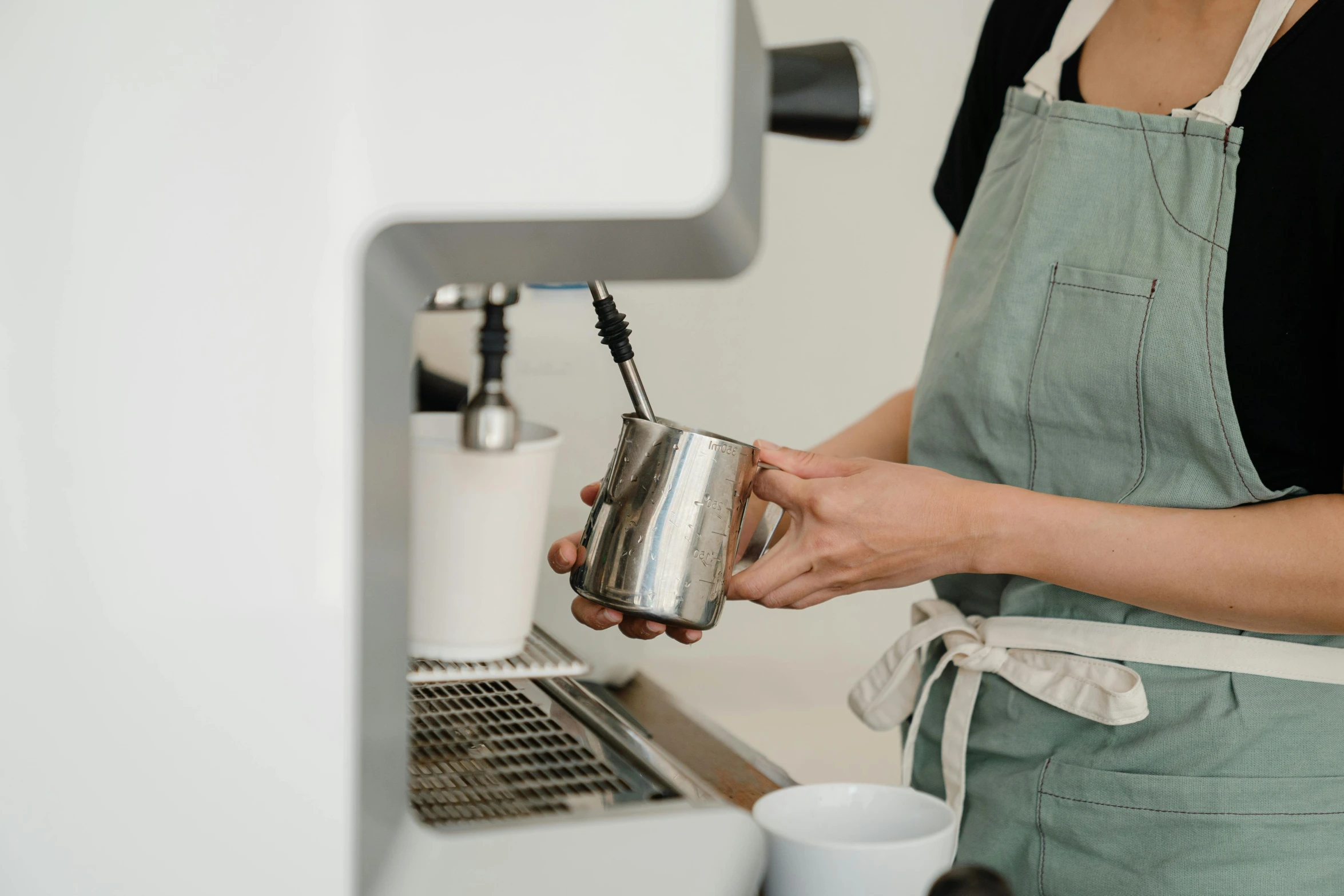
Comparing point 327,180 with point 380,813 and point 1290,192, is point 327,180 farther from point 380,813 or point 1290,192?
point 1290,192

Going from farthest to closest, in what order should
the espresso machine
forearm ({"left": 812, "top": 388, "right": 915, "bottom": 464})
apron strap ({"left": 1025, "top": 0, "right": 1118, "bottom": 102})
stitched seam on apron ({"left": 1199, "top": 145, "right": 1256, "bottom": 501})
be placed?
forearm ({"left": 812, "top": 388, "right": 915, "bottom": 464})
apron strap ({"left": 1025, "top": 0, "right": 1118, "bottom": 102})
stitched seam on apron ({"left": 1199, "top": 145, "right": 1256, "bottom": 501})
the espresso machine

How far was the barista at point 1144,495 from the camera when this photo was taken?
2.19 ft

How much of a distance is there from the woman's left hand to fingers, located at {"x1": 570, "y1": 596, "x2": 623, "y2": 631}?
0.08m

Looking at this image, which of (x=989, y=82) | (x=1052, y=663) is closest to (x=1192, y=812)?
(x=1052, y=663)

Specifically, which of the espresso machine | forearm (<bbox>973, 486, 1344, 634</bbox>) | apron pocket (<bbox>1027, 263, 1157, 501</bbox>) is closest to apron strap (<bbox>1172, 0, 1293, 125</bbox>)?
apron pocket (<bbox>1027, 263, 1157, 501</bbox>)

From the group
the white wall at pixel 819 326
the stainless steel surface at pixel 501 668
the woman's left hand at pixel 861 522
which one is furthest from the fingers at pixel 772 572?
the white wall at pixel 819 326

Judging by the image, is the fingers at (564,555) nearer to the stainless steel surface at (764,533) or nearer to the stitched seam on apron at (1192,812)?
the stainless steel surface at (764,533)

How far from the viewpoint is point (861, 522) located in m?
0.66

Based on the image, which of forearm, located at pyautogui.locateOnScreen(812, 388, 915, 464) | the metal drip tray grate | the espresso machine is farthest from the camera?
forearm, located at pyautogui.locateOnScreen(812, 388, 915, 464)

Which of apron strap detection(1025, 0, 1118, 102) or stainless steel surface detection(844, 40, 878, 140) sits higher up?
apron strap detection(1025, 0, 1118, 102)

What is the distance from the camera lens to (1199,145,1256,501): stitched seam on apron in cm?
71

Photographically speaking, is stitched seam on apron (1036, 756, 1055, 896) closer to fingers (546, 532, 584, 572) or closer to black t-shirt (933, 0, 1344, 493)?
black t-shirt (933, 0, 1344, 493)

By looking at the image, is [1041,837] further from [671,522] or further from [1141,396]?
[671,522]

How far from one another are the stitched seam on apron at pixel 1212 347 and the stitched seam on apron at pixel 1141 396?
0.03m
